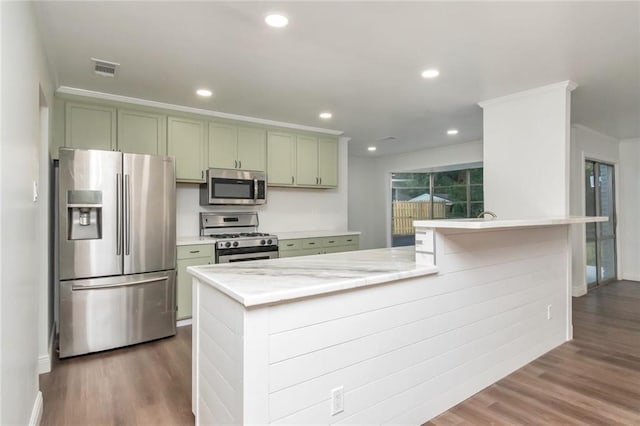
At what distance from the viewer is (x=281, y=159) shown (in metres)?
4.87

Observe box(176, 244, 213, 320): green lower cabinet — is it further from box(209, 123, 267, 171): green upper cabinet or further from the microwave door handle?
box(209, 123, 267, 171): green upper cabinet

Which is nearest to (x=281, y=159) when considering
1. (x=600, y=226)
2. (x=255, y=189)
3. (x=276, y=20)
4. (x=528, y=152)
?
(x=255, y=189)

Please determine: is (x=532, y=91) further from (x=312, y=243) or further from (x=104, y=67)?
(x=104, y=67)

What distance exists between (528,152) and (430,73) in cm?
136

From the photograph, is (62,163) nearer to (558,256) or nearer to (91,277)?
(91,277)

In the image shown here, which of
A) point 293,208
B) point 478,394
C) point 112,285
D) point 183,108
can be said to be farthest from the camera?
point 293,208

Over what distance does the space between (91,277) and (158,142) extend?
5.08ft

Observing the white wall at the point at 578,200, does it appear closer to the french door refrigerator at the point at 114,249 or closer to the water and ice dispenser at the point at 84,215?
the french door refrigerator at the point at 114,249

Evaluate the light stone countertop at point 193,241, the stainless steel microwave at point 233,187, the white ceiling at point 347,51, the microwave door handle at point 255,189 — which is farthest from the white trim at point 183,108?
the light stone countertop at point 193,241

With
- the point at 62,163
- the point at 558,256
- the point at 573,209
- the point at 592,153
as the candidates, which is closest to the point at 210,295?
the point at 62,163

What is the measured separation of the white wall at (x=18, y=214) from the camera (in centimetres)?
144

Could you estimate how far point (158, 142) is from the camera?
12.7 feet

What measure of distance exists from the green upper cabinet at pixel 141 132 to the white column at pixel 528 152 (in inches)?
139

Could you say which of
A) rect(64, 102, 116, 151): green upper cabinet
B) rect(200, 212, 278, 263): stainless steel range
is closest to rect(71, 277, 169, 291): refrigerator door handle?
rect(200, 212, 278, 263): stainless steel range
